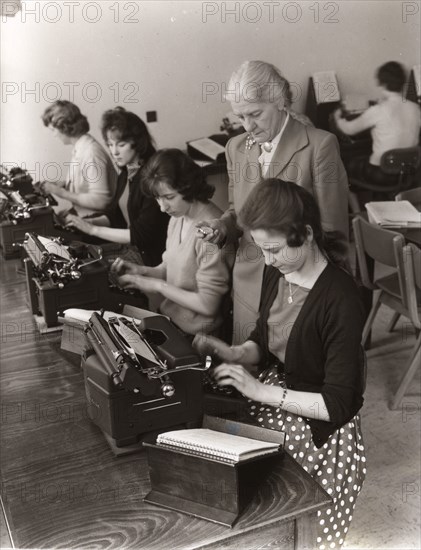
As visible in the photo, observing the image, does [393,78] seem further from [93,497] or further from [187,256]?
[93,497]

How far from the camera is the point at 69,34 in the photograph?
554 cm

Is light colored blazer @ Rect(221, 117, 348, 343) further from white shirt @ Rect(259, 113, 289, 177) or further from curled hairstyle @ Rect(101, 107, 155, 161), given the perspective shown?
curled hairstyle @ Rect(101, 107, 155, 161)

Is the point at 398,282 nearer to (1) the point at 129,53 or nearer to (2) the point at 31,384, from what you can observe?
(2) the point at 31,384

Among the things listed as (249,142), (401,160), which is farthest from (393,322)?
(249,142)

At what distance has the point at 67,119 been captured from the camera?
436 cm

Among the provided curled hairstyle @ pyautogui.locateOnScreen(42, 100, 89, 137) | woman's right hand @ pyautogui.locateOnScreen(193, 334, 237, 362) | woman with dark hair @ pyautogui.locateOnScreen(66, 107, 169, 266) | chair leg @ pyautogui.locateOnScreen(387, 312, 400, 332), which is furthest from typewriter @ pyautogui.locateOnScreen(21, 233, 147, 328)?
chair leg @ pyautogui.locateOnScreen(387, 312, 400, 332)

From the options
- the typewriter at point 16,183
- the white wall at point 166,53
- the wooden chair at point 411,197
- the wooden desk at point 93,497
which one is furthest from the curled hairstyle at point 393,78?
the wooden desk at point 93,497

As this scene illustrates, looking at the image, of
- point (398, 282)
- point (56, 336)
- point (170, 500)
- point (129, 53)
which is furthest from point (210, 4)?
point (170, 500)

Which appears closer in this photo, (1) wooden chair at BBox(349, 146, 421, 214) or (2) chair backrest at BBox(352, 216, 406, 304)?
(2) chair backrest at BBox(352, 216, 406, 304)

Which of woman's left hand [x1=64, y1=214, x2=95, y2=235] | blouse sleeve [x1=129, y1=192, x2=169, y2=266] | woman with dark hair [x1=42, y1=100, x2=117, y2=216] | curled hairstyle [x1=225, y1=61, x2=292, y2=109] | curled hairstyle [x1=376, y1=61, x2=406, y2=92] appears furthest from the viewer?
curled hairstyle [x1=376, y1=61, x2=406, y2=92]

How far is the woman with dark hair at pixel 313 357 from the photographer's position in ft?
6.54

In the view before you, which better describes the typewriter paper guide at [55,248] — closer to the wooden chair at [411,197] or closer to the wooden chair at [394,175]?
the wooden chair at [411,197]

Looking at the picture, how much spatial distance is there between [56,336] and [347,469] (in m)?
1.14

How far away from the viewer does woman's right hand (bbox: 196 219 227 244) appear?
2604 mm
